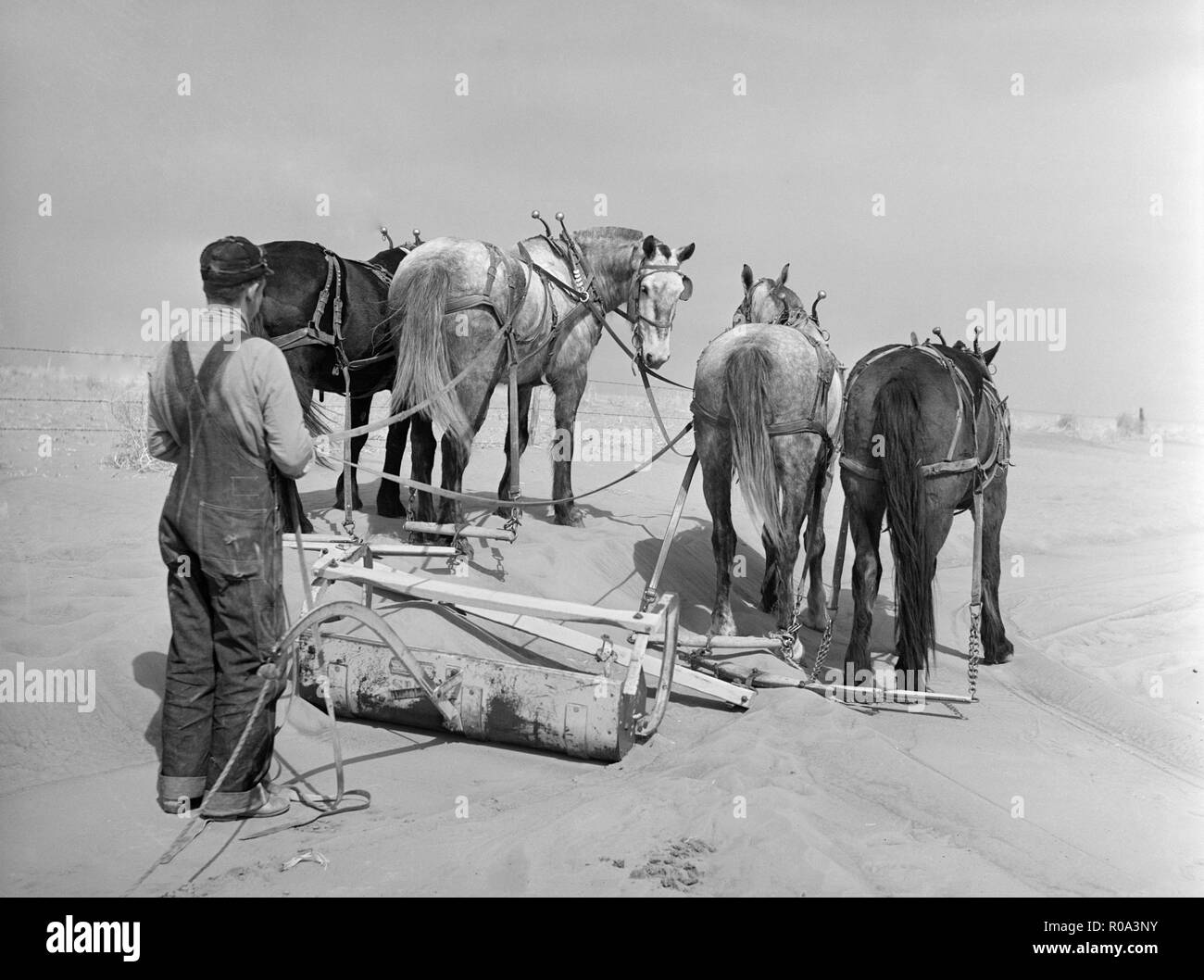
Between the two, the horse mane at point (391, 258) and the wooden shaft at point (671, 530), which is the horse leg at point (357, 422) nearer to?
the horse mane at point (391, 258)

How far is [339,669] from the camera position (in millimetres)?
5199

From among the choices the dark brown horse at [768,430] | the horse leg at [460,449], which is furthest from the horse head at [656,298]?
the horse leg at [460,449]

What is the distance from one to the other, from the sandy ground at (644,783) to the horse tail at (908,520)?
0.52 metres

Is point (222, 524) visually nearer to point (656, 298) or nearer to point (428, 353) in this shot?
point (428, 353)

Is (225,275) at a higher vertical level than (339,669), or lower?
higher

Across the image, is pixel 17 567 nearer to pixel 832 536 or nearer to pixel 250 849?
pixel 250 849

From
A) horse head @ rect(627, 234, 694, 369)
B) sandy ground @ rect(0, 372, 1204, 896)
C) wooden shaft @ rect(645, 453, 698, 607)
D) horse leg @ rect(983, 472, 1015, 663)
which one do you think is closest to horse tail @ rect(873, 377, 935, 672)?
sandy ground @ rect(0, 372, 1204, 896)

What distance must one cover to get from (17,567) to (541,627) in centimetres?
378

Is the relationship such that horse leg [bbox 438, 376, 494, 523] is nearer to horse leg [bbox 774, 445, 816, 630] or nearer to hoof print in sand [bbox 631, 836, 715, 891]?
horse leg [bbox 774, 445, 816, 630]

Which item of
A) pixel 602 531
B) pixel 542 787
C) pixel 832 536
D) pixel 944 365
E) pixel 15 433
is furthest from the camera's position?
pixel 15 433

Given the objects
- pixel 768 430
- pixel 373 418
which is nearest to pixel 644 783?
pixel 768 430

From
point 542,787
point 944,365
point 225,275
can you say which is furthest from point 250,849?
point 944,365

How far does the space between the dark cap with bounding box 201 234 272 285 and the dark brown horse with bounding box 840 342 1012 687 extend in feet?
13.0

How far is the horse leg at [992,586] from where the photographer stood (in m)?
7.64
